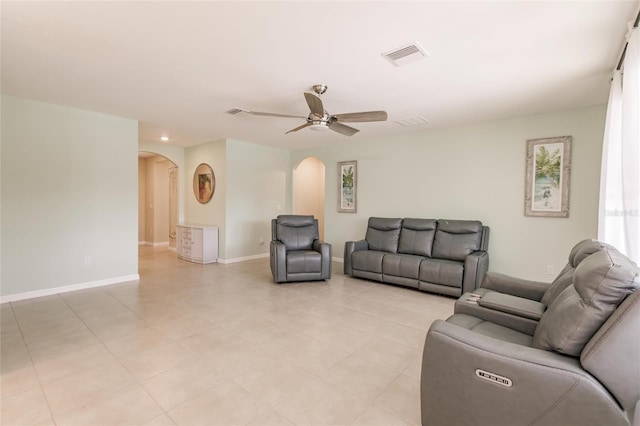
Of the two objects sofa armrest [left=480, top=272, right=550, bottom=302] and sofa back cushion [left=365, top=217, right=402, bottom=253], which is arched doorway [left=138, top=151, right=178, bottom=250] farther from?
sofa armrest [left=480, top=272, right=550, bottom=302]

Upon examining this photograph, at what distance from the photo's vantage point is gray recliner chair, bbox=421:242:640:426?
3.78 feet

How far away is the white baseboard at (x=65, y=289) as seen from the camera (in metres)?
3.72

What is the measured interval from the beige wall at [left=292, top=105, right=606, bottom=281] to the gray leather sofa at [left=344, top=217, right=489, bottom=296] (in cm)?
44

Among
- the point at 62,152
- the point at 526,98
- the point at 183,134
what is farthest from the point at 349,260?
the point at 62,152

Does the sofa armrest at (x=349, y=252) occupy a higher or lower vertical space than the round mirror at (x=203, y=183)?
lower

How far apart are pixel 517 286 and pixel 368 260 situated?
7.89ft

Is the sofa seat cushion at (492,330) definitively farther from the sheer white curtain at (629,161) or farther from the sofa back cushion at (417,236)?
the sofa back cushion at (417,236)

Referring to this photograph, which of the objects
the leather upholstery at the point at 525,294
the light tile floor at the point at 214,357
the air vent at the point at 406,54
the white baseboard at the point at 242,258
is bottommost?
the light tile floor at the point at 214,357

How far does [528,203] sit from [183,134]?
5960 mm

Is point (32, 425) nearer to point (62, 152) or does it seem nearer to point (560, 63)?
point (62, 152)

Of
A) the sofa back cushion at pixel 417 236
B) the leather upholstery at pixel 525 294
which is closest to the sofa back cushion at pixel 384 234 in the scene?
the sofa back cushion at pixel 417 236

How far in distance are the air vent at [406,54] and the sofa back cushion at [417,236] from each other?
280 cm

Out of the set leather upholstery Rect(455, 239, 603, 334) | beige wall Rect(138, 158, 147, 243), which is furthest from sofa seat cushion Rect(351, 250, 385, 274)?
beige wall Rect(138, 158, 147, 243)

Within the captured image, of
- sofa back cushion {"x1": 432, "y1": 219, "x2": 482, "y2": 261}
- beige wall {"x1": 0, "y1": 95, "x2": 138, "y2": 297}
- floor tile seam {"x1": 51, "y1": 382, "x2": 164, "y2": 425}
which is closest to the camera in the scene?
floor tile seam {"x1": 51, "y1": 382, "x2": 164, "y2": 425}
